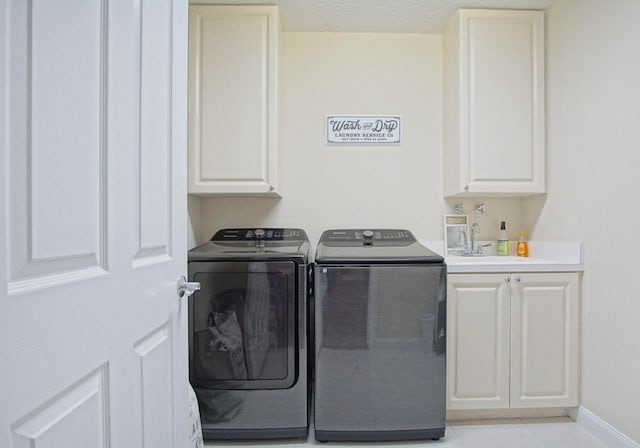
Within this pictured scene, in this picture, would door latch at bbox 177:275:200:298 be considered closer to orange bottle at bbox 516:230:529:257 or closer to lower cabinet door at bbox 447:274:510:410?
lower cabinet door at bbox 447:274:510:410

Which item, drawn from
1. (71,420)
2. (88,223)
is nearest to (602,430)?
(71,420)

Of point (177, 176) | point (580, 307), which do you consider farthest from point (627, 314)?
point (177, 176)

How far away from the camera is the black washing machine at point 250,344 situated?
70.0 inches

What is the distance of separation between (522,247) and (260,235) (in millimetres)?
1739

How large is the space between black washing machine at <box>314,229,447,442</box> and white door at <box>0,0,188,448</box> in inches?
35.4

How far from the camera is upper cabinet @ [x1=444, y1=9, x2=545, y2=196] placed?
2.19m

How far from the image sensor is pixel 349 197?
8.17 feet

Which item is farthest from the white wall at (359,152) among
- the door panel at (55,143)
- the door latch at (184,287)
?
the door panel at (55,143)

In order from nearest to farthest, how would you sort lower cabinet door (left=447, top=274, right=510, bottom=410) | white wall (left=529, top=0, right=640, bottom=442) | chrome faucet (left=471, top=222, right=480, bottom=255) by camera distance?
white wall (left=529, top=0, right=640, bottom=442) → lower cabinet door (left=447, top=274, right=510, bottom=410) → chrome faucet (left=471, top=222, right=480, bottom=255)

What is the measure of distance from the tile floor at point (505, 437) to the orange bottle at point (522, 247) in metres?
0.97

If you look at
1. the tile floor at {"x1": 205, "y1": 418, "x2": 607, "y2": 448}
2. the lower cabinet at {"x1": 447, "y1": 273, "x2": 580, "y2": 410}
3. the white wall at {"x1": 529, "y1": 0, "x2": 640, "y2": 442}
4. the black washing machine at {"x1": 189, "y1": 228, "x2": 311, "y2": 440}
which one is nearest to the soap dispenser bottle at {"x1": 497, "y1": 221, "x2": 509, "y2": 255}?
the white wall at {"x1": 529, "y1": 0, "x2": 640, "y2": 442}

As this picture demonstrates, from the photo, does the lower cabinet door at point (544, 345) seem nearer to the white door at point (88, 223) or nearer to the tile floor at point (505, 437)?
the tile floor at point (505, 437)

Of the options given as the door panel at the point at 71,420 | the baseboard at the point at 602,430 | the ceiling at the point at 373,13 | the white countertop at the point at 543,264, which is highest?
the ceiling at the point at 373,13

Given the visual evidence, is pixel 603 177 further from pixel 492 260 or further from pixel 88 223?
pixel 88 223
